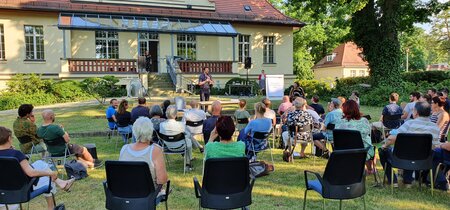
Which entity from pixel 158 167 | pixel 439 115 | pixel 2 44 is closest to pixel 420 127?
pixel 439 115

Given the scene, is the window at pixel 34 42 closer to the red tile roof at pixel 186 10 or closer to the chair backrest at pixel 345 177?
the red tile roof at pixel 186 10

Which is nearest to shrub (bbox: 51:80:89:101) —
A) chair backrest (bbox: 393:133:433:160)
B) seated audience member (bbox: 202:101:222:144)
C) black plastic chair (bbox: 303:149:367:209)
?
seated audience member (bbox: 202:101:222:144)

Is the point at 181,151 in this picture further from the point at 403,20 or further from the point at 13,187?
the point at 403,20

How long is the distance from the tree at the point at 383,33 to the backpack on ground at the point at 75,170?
16512 millimetres

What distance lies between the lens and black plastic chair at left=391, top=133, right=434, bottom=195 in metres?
4.77

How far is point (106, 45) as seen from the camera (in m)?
23.2

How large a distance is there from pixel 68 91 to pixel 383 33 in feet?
52.9

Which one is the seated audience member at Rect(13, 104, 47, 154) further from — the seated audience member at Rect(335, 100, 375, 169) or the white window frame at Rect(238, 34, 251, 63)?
the white window frame at Rect(238, 34, 251, 63)

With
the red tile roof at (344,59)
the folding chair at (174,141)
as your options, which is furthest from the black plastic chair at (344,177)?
the red tile roof at (344,59)

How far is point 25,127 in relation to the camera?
6.13 metres

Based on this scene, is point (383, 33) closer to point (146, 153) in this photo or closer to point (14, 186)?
point (146, 153)

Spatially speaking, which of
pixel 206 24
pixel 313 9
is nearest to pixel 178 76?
pixel 206 24

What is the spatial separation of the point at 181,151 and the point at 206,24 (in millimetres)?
17714

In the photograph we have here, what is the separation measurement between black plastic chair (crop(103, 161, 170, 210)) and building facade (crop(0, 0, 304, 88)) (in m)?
16.3
